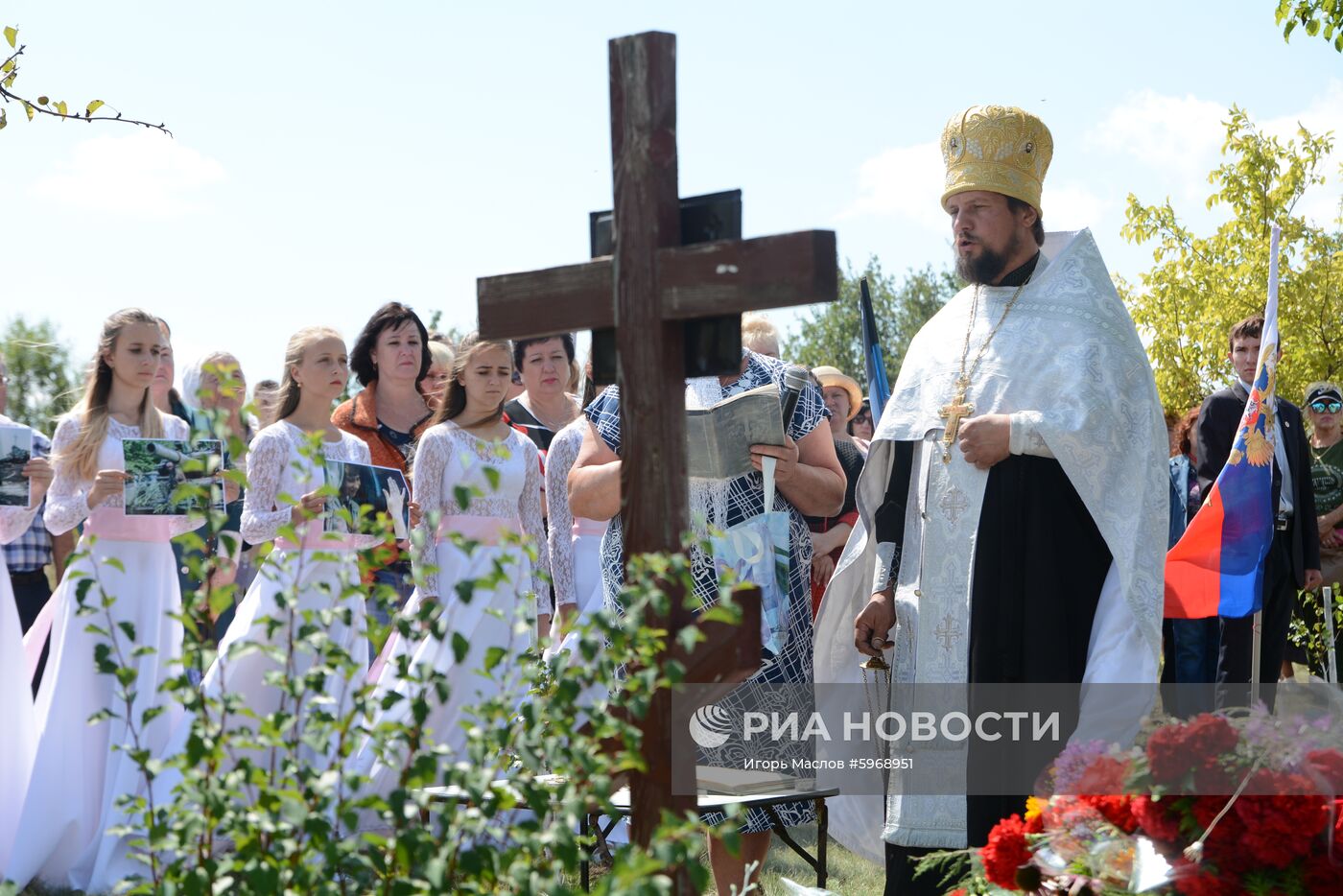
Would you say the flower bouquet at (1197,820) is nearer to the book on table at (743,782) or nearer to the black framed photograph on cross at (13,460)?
the book on table at (743,782)

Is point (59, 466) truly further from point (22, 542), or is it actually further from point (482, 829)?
point (482, 829)

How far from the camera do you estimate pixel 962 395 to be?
521 cm

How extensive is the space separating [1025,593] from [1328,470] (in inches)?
273

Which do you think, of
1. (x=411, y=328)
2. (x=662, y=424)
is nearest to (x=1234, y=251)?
(x=411, y=328)

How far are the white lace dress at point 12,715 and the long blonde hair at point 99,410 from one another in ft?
1.61

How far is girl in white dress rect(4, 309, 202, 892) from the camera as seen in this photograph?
20.9 ft

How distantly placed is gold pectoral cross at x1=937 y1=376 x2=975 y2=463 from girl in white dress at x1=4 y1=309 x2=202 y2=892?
9.79 feet

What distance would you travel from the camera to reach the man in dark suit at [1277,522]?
30.6ft

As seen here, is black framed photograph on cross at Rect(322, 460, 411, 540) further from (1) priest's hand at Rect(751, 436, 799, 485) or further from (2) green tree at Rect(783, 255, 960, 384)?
(2) green tree at Rect(783, 255, 960, 384)

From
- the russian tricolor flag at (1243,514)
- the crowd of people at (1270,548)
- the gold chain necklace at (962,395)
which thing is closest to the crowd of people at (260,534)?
the gold chain necklace at (962,395)

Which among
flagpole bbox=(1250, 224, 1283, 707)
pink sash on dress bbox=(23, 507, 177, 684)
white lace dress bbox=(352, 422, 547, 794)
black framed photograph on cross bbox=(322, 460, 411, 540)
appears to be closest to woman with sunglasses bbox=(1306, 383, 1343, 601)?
flagpole bbox=(1250, 224, 1283, 707)

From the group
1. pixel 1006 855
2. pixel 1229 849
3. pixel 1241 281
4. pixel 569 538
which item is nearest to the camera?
pixel 1229 849

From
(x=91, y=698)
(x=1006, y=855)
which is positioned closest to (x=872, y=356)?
(x=1006, y=855)

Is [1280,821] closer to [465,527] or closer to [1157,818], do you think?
[1157,818]
